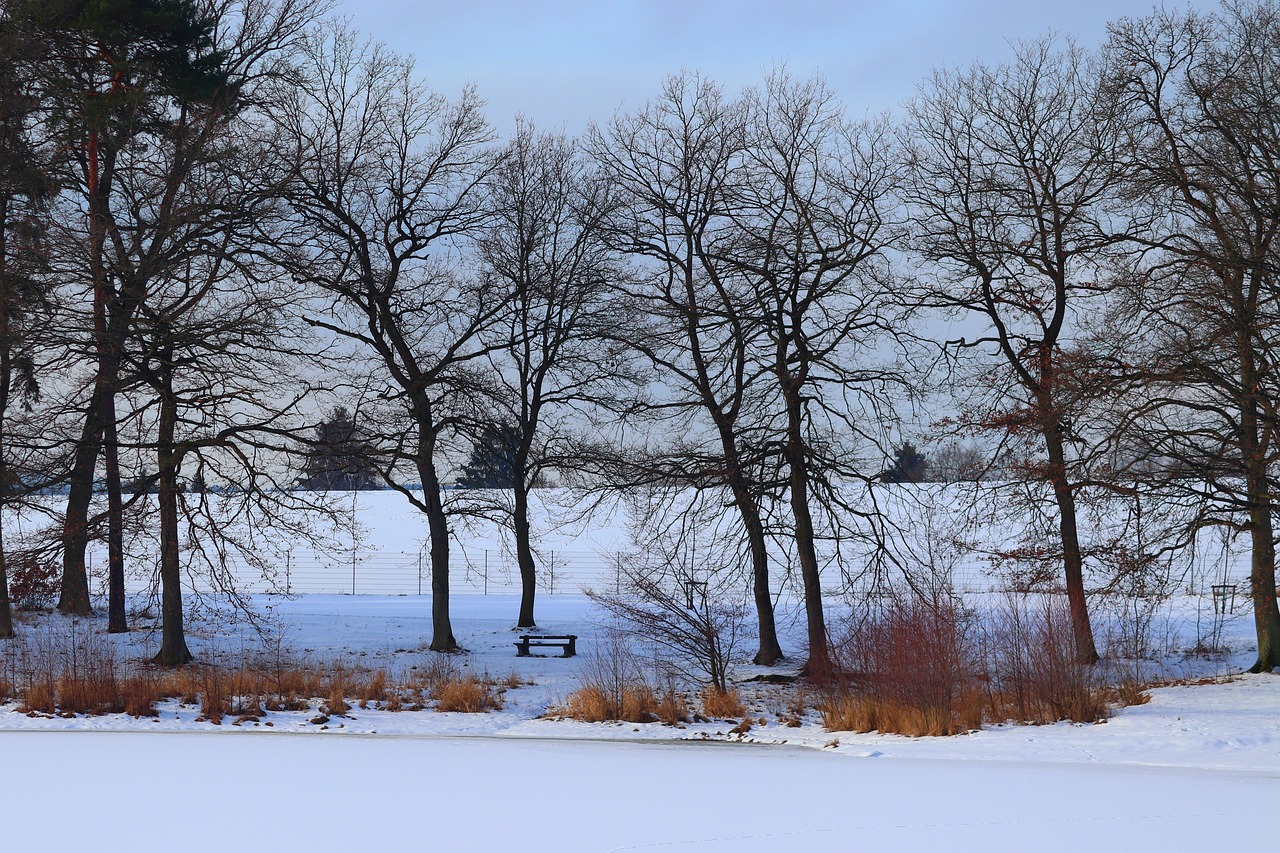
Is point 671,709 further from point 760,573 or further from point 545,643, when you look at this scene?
point 545,643

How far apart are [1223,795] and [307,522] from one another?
1623cm

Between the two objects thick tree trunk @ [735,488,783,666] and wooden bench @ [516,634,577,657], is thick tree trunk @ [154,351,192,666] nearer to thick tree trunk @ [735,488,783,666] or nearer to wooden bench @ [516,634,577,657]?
wooden bench @ [516,634,577,657]

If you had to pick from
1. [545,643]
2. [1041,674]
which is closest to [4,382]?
[545,643]

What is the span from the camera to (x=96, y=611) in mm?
28531

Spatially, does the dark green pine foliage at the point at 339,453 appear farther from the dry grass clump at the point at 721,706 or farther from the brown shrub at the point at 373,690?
the dry grass clump at the point at 721,706

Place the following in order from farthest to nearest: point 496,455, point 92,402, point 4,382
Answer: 1. point 496,455
2. point 4,382
3. point 92,402

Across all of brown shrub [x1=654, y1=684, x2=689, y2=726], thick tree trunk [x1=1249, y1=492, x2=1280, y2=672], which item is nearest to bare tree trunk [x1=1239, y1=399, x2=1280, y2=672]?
thick tree trunk [x1=1249, y1=492, x2=1280, y2=672]

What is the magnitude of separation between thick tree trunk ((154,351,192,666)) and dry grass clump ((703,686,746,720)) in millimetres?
9629

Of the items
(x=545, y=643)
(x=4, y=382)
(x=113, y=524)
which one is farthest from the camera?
(x=545, y=643)

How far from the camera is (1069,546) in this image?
73.9 feet

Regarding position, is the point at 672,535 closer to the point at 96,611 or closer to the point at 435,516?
the point at 435,516

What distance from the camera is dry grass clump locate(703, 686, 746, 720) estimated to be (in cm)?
1747

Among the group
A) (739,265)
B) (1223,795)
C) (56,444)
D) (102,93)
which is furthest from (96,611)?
(1223,795)

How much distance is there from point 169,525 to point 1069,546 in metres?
17.2
